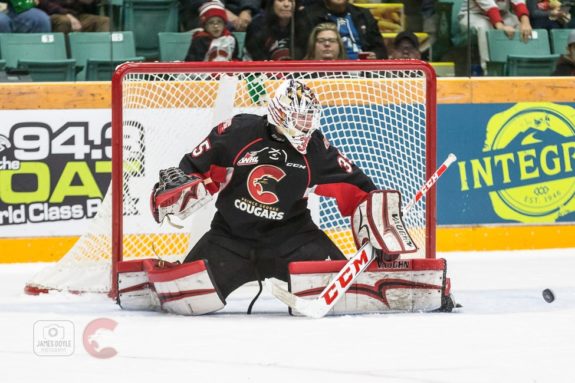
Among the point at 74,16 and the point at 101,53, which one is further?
the point at 74,16

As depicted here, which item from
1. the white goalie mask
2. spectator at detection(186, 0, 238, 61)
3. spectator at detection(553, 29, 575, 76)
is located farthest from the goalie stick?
spectator at detection(553, 29, 575, 76)

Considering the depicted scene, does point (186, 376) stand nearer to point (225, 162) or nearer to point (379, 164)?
point (225, 162)

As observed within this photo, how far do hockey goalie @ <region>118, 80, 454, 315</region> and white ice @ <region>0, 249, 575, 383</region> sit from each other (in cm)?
13

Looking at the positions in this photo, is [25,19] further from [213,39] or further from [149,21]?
[213,39]

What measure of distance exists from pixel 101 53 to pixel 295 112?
8.27 feet

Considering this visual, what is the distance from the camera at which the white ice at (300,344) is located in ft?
12.8

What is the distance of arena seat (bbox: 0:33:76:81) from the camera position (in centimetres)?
730

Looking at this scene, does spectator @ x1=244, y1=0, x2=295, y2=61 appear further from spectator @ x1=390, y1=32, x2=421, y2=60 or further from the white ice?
the white ice

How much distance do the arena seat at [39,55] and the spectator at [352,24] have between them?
1.40m

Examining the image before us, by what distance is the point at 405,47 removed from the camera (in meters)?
7.72

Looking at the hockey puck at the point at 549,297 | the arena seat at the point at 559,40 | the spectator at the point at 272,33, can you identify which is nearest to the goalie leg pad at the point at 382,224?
the hockey puck at the point at 549,297

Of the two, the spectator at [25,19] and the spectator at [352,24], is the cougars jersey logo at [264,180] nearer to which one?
the spectator at [352,24]

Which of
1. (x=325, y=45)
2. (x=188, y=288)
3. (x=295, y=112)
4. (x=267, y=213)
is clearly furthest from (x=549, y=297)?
(x=325, y=45)

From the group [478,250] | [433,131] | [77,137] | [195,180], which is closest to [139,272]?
[195,180]
